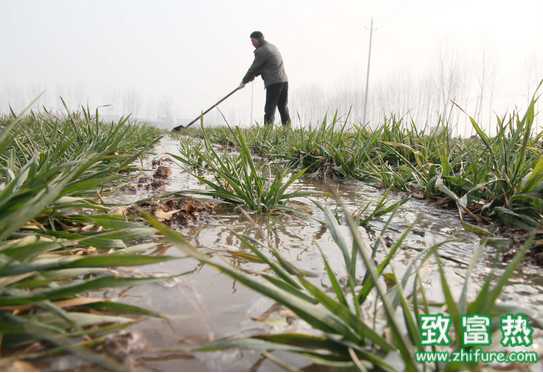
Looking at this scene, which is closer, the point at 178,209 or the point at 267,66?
the point at 178,209

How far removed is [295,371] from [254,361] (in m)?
0.09

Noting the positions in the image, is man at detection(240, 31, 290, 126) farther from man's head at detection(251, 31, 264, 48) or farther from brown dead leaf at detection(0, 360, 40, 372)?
brown dead leaf at detection(0, 360, 40, 372)

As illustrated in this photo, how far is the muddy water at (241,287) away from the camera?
568 mm

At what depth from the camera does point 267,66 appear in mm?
7297

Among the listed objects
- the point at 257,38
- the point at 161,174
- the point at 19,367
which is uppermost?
the point at 257,38

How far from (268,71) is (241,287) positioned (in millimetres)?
7022

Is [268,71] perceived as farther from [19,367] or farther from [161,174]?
[19,367]

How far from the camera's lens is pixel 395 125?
3.18m

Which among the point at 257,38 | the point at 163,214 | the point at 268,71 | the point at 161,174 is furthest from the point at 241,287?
the point at 257,38

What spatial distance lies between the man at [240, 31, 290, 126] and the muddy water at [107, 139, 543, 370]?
602 centimetres

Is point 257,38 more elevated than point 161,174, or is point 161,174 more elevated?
point 257,38

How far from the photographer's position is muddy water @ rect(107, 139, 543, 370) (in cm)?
57

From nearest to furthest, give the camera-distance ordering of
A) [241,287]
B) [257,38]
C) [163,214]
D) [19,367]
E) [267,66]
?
1. [19,367]
2. [241,287]
3. [163,214]
4. [267,66]
5. [257,38]

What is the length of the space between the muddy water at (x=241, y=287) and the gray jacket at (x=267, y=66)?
20.3 ft
